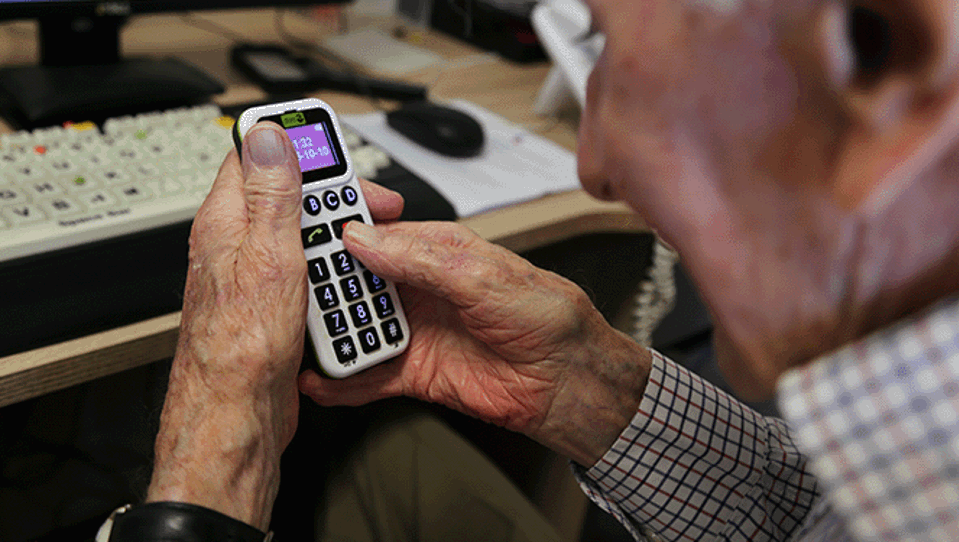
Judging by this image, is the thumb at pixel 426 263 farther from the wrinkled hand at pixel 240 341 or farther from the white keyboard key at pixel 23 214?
the white keyboard key at pixel 23 214

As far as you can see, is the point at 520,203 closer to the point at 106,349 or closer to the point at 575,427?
the point at 575,427

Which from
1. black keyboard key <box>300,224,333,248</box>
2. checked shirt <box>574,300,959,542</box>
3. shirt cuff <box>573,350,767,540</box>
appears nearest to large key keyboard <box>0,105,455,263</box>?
black keyboard key <box>300,224,333,248</box>

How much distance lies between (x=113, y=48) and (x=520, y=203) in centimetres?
50

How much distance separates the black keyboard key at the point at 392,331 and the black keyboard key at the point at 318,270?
0.06 metres

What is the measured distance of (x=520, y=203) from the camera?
63 cm

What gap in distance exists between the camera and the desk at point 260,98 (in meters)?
0.39

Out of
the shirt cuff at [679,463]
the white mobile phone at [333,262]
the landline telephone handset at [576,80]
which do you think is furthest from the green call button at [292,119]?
the landline telephone handset at [576,80]

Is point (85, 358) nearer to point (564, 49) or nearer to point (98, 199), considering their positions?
point (98, 199)

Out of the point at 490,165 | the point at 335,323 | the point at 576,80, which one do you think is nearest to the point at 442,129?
the point at 490,165

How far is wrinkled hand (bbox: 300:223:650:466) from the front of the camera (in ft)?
1.53

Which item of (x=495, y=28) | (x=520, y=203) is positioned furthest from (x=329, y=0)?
(x=520, y=203)

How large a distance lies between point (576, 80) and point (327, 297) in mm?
493

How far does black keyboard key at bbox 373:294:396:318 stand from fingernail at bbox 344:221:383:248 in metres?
0.04

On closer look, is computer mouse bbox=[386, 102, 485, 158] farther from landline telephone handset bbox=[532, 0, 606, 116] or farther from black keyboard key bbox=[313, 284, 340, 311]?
black keyboard key bbox=[313, 284, 340, 311]
